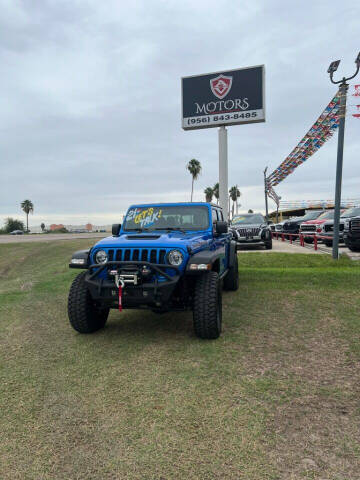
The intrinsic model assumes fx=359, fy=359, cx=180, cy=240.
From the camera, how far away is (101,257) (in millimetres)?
4707

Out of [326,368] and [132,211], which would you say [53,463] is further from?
[132,211]

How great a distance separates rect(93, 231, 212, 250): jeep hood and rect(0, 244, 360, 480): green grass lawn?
1223 millimetres

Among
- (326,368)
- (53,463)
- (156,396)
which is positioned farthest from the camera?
(326,368)

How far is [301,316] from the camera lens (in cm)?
563

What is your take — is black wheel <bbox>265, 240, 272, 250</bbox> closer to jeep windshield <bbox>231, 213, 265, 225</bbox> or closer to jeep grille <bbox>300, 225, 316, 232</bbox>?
jeep windshield <bbox>231, 213, 265, 225</bbox>

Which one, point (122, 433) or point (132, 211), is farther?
point (132, 211)

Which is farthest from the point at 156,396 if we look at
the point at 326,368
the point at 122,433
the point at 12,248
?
the point at 12,248

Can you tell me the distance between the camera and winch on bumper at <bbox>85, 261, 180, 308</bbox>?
13.9 ft

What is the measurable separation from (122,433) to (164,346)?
180cm

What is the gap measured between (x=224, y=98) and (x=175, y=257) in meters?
13.6

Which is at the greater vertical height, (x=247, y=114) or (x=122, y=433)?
(x=247, y=114)

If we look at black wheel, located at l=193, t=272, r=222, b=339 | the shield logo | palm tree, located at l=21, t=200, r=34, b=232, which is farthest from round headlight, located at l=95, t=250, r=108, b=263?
palm tree, located at l=21, t=200, r=34, b=232

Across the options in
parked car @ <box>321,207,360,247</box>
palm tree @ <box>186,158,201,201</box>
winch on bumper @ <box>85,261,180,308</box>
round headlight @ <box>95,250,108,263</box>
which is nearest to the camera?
winch on bumper @ <box>85,261,180,308</box>

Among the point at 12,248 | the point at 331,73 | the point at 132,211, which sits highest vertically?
the point at 331,73
